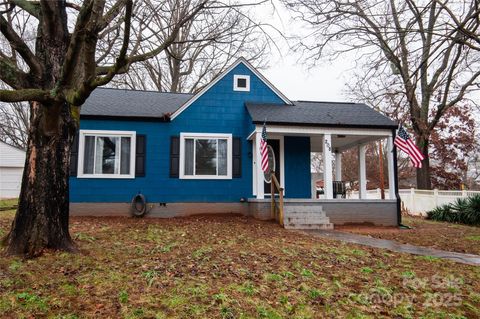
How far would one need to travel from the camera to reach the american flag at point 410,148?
9.38 metres

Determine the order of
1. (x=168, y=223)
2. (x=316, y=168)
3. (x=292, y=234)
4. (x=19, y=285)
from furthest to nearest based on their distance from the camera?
1. (x=316, y=168)
2. (x=168, y=223)
3. (x=292, y=234)
4. (x=19, y=285)

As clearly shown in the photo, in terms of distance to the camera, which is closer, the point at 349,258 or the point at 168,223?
the point at 349,258

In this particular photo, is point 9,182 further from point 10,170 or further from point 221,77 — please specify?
point 221,77

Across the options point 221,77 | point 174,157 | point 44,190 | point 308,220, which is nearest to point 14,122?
point 174,157

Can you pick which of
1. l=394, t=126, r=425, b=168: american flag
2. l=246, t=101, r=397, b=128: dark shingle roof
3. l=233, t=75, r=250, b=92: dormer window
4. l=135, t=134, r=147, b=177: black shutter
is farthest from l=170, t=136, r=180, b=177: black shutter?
l=394, t=126, r=425, b=168: american flag

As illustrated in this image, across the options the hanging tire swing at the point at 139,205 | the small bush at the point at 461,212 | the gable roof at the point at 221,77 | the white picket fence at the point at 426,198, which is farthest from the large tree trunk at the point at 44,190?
the white picket fence at the point at 426,198

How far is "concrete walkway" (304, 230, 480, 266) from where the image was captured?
19.6ft

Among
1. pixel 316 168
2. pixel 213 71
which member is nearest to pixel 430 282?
pixel 213 71

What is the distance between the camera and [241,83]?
11.8 m

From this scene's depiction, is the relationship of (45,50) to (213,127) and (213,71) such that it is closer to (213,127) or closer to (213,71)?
(213,127)

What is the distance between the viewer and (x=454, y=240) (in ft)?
26.5

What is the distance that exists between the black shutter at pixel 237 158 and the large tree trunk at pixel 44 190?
6.23 m

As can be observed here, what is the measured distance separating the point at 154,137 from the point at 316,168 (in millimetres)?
32802

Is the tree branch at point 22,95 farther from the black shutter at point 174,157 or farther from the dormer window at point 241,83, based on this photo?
the dormer window at point 241,83
